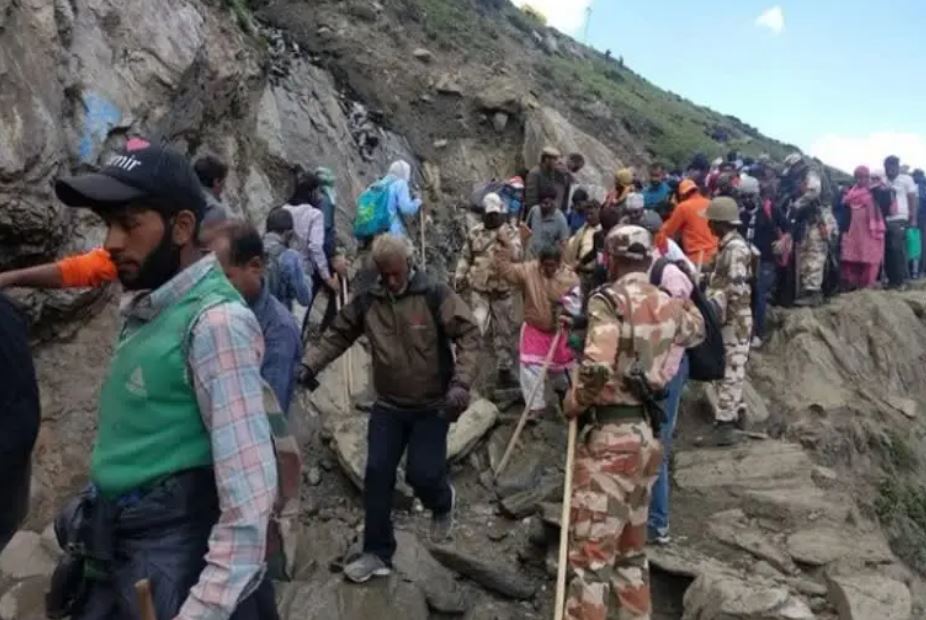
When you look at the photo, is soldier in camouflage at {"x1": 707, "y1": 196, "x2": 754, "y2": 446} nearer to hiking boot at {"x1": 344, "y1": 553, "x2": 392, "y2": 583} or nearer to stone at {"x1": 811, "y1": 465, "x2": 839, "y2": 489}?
stone at {"x1": 811, "y1": 465, "x2": 839, "y2": 489}

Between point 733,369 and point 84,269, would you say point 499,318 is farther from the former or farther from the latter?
point 84,269

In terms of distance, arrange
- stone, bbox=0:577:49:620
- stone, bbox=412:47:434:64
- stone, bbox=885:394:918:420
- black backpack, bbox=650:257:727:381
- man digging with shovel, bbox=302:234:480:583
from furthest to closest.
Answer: stone, bbox=412:47:434:64, stone, bbox=885:394:918:420, black backpack, bbox=650:257:727:381, man digging with shovel, bbox=302:234:480:583, stone, bbox=0:577:49:620

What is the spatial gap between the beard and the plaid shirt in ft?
0.65

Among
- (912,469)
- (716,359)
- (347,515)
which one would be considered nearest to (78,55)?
(347,515)

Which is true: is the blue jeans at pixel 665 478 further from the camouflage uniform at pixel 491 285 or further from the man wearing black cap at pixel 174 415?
the man wearing black cap at pixel 174 415

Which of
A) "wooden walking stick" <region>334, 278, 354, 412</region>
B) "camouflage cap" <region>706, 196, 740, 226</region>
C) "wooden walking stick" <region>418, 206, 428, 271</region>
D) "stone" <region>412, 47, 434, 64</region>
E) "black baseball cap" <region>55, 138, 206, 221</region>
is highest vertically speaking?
"stone" <region>412, 47, 434, 64</region>

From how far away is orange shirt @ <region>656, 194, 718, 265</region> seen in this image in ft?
31.2

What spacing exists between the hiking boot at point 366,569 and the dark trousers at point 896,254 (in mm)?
11407

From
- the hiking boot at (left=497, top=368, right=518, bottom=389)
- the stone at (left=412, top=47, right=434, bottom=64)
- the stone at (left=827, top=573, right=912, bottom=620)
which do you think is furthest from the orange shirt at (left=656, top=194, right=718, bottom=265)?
the stone at (left=412, top=47, right=434, bottom=64)

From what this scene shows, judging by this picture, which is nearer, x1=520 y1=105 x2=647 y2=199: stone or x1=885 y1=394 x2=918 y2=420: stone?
x1=885 y1=394 x2=918 y2=420: stone

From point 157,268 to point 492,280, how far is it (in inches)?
272

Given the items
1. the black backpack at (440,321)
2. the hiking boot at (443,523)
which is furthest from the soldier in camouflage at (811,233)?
the black backpack at (440,321)

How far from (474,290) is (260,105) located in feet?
15.2

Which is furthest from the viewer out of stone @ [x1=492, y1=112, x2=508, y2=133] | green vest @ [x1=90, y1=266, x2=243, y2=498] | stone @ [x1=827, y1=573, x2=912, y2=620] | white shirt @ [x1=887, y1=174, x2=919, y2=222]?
stone @ [x1=492, y1=112, x2=508, y2=133]
